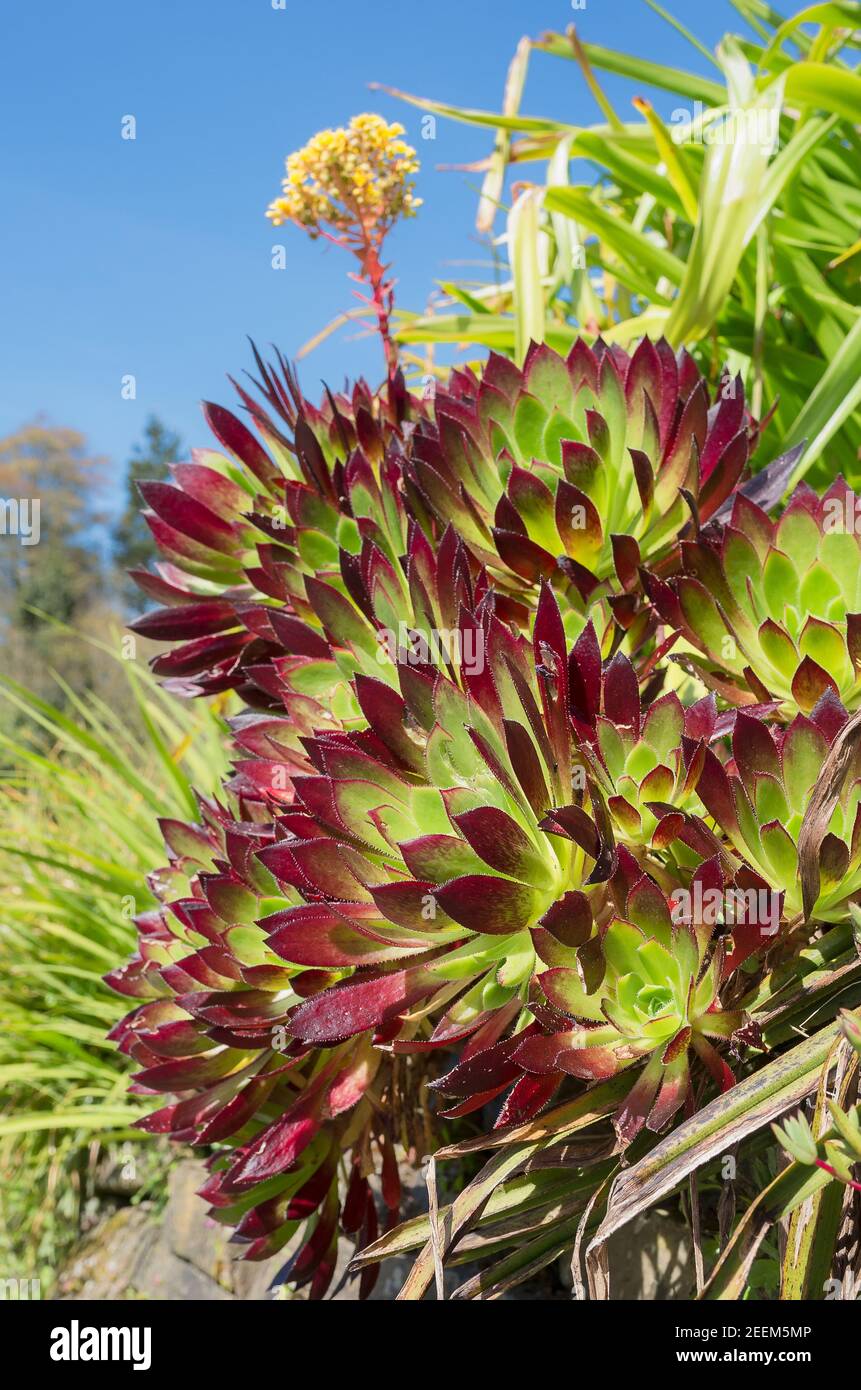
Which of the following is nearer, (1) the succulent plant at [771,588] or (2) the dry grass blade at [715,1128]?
(2) the dry grass blade at [715,1128]

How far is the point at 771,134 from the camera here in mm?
1837

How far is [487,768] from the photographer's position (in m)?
0.88

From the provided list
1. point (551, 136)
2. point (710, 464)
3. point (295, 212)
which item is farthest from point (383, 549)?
point (551, 136)

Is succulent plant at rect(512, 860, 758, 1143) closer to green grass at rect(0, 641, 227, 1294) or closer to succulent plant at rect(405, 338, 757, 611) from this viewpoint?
succulent plant at rect(405, 338, 757, 611)

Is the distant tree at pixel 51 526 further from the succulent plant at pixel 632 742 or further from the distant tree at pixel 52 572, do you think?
the succulent plant at pixel 632 742

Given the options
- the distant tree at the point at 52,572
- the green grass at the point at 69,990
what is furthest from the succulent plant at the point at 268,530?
the distant tree at the point at 52,572

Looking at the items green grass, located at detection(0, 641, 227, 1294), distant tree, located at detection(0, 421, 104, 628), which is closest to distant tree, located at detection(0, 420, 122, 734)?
distant tree, located at detection(0, 421, 104, 628)

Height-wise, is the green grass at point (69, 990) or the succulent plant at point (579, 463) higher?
the succulent plant at point (579, 463)

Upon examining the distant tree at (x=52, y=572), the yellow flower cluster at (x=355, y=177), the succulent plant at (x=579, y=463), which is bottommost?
the succulent plant at (x=579, y=463)

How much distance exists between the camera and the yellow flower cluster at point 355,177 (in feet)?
5.78

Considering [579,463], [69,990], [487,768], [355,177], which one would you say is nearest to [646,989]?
[487,768]

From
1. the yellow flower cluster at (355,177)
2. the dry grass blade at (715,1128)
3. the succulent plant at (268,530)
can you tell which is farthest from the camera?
the yellow flower cluster at (355,177)

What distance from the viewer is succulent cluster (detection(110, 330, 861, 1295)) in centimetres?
81

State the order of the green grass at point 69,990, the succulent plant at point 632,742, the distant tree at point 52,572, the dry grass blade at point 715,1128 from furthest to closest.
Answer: the distant tree at point 52,572 → the green grass at point 69,990 → the succulent plant at point 632,742 → the dry grass blade at point 715,1128
